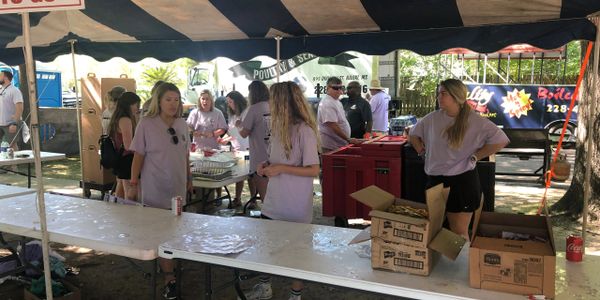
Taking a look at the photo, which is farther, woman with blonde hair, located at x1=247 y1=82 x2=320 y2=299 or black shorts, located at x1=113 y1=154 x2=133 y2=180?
black shorts, located at x1=113 y1=154 x2=133 y2=180

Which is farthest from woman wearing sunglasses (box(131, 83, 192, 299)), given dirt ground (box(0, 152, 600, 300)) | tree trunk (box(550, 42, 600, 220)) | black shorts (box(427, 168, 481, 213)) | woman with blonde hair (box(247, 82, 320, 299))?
tree trunk (box(550, 42, 600, 220))

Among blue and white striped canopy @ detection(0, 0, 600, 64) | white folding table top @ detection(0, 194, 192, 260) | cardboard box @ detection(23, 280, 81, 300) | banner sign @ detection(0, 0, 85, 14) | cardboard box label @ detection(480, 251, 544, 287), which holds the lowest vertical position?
cardboard box @ detection(23, 280, 81, 300)

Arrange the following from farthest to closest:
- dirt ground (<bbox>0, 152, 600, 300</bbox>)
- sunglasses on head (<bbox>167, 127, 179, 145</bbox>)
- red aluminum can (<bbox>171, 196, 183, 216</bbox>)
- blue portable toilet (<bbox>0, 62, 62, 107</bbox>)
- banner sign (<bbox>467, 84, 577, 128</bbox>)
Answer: blue portable toilet (<bbox>0, 62, 62, 107</bbox>) → banner sign (<bbox>467, 84, 577, 128</bbox>) → dirt ground (<bbox>0, 152, 600, 300</bbox>) → sunglasses on head (<bbox>167, 127, 179, 145</bbox>) → red aluminum can (<bbox>171, 196, 183, 216</bbox>)

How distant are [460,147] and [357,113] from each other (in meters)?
3.69

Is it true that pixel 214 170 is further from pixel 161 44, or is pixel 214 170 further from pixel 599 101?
pixel 599 101

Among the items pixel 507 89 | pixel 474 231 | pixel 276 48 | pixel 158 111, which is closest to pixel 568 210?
pixel 276 48

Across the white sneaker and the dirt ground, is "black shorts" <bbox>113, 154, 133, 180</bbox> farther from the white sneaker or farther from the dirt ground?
the white sneaker

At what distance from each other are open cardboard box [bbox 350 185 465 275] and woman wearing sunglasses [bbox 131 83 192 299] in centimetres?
182

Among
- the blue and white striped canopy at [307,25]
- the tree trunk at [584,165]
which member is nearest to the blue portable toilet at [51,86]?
the blue and white striped canopy at [307,25]

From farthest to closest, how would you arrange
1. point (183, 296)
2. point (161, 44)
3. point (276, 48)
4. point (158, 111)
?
1. point (161, 44)
2. point (276, 48)
3. point (183, 296)
4. point (158, 111)

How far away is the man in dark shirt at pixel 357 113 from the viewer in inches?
274

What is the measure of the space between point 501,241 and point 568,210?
14.5 feet

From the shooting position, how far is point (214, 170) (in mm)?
4512

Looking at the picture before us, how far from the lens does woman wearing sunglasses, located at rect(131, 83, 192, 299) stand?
3373 millimetres
